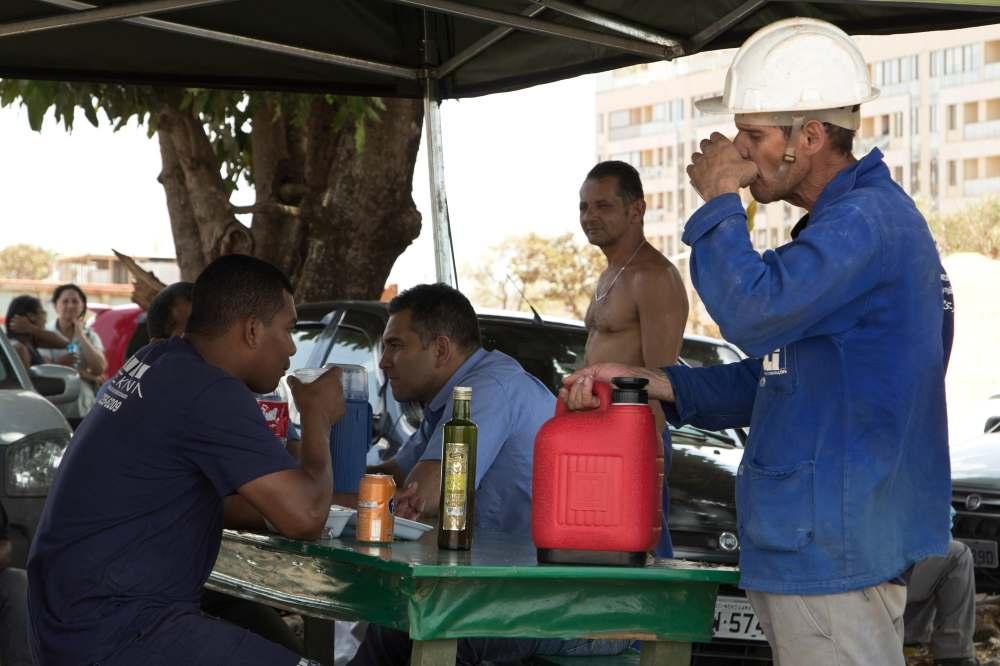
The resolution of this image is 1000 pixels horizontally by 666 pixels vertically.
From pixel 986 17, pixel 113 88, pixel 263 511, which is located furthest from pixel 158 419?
pixel 113 88

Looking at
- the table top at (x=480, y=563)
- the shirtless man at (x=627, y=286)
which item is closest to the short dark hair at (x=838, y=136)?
the table top at (x=480, y=563)

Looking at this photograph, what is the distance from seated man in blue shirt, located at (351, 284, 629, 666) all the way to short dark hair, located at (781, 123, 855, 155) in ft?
4.78

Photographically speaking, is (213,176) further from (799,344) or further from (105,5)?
(799,344)

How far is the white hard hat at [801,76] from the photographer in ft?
10.5

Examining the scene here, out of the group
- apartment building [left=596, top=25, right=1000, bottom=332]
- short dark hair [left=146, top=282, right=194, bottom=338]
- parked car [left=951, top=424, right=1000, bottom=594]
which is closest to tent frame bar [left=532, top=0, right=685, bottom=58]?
short dark hair [left=146, top=282, right=194, bottom=338]

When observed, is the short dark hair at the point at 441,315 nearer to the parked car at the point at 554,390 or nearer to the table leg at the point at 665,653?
the table leg at the point at 665,653

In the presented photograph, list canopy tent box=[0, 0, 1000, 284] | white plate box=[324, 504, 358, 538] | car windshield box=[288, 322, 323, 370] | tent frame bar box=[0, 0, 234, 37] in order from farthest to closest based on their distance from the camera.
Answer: car windshield box=[288, 322, 323, 370] → tent frame bar box=[0, 0, 234, 37] → canopy tent box=[0, 0, 1000, 284] → white plate box=[324, 504, 358, 538]

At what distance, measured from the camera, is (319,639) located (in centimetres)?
515

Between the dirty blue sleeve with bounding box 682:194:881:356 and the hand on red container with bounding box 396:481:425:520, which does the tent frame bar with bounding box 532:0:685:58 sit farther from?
the dirty blue sleeve with bounding box 682:194:881:356

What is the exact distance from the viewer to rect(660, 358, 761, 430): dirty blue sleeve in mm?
3674

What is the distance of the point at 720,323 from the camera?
3.11 m

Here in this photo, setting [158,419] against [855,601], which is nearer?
[855,601]

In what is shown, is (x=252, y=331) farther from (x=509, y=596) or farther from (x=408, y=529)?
(x=509, y=596)

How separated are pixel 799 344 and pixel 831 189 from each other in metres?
0.34
